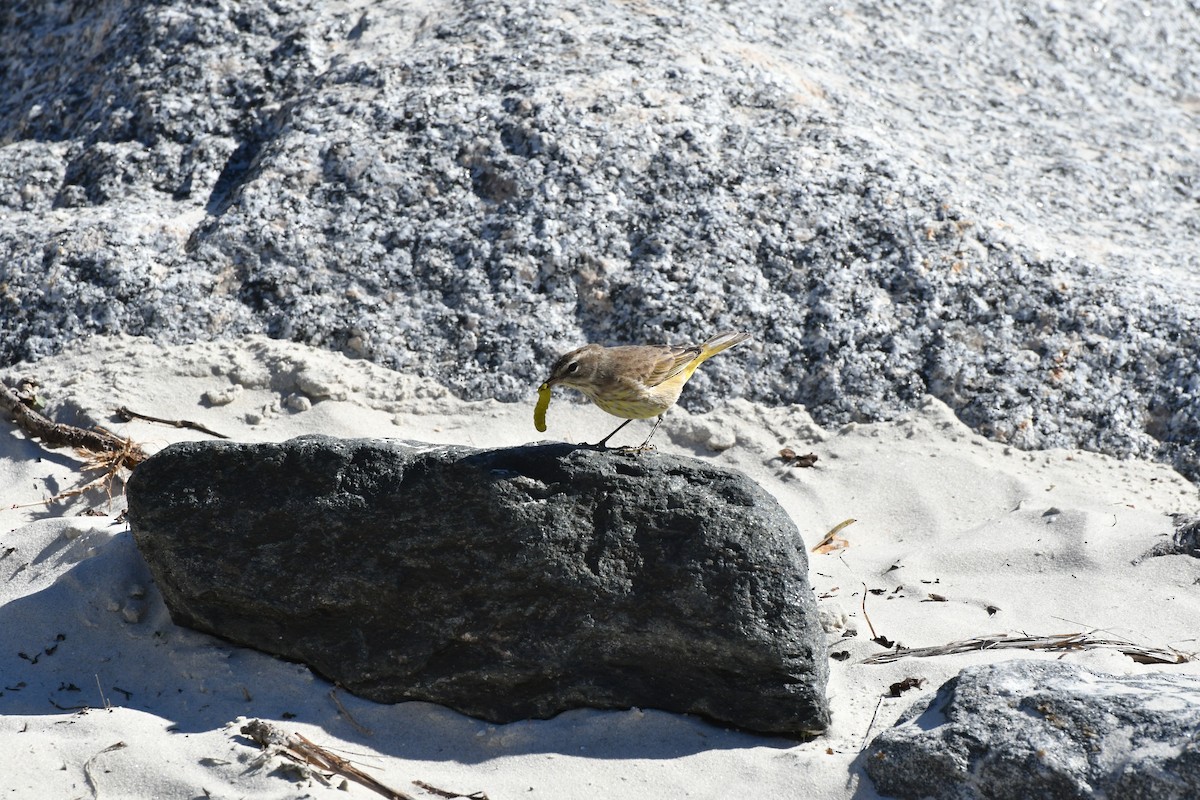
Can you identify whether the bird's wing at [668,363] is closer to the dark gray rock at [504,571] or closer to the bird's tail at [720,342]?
the bird's tail at [720,342]

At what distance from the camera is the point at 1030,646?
4.49 m

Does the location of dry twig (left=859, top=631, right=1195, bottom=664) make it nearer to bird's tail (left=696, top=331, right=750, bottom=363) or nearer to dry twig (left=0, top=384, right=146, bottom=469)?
bird's tail (left=696, top=331, right=750, bottom=363)

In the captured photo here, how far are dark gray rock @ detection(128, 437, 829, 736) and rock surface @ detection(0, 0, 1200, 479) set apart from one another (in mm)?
1970

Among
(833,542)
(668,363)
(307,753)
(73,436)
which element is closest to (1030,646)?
(833,542)

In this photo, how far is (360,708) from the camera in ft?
13.9

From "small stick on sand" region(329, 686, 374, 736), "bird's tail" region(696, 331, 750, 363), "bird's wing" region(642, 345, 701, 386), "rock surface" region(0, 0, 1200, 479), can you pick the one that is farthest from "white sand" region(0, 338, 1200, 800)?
"bird's wing" region(642, 345, 701, 386)

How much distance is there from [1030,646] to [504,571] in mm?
2153

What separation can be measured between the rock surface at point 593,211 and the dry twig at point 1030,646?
172 cm

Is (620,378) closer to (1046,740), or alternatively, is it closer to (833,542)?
(833,542)

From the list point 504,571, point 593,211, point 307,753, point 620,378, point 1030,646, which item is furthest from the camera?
point 593,211

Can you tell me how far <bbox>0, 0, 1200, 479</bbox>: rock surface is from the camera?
6.21 metres

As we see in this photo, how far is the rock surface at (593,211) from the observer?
6.21 meters

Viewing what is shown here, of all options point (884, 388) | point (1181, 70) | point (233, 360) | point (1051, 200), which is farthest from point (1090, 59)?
point (233, 360)

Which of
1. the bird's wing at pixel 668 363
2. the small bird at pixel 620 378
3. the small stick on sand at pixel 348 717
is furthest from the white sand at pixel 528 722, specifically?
the small bird at pixel 620 378
